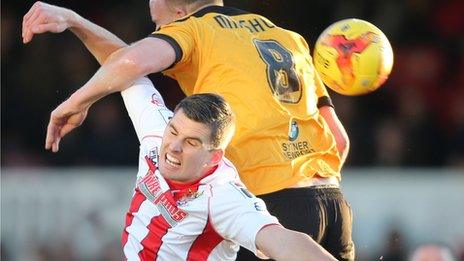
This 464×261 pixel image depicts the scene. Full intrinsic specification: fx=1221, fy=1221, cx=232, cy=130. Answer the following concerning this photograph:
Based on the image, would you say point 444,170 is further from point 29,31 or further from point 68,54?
point 29,31

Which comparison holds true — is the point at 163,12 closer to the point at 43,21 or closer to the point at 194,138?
the point at 43,21

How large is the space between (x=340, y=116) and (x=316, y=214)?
6.65 meters

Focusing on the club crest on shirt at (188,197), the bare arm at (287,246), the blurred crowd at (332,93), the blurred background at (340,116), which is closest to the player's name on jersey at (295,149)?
the club crest on shirt at (188,197)

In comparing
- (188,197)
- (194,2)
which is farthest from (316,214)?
(194,2)

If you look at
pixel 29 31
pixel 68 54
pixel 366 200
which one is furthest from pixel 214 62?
pixel 68 54

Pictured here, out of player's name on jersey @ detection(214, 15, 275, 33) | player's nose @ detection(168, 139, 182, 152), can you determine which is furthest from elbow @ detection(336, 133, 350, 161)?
player's nose @ detection(168, 139, 182, 152)

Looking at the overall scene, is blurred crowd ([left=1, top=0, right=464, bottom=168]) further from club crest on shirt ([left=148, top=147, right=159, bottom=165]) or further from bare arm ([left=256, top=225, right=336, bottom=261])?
bare arm ([left=256, top=225, right=336, bottom=261])

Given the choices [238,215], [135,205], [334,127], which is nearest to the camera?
[238,215]

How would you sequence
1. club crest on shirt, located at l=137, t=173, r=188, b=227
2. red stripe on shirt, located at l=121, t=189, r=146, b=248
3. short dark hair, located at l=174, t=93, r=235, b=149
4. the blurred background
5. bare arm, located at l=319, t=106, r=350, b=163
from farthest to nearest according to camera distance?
1. the blurred background
2. bare arm, located at l=319, t=106, r=350, b=163
3. red stripe on shirt, located at l=121, t=189, r=146, b=248
4. club crest on shirt, located at l=137, t=173, r=188, b=227
5. short dark hair, located at l=174, t=93, r=235, b=149

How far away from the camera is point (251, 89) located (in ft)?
19.3

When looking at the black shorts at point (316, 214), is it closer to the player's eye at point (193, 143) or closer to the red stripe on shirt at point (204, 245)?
the red stripe on shirt at point (204, 245)

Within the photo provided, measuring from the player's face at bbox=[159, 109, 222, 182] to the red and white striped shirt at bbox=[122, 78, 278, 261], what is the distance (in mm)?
93

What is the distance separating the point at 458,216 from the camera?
1164cm

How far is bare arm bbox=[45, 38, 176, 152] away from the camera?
5691mm
